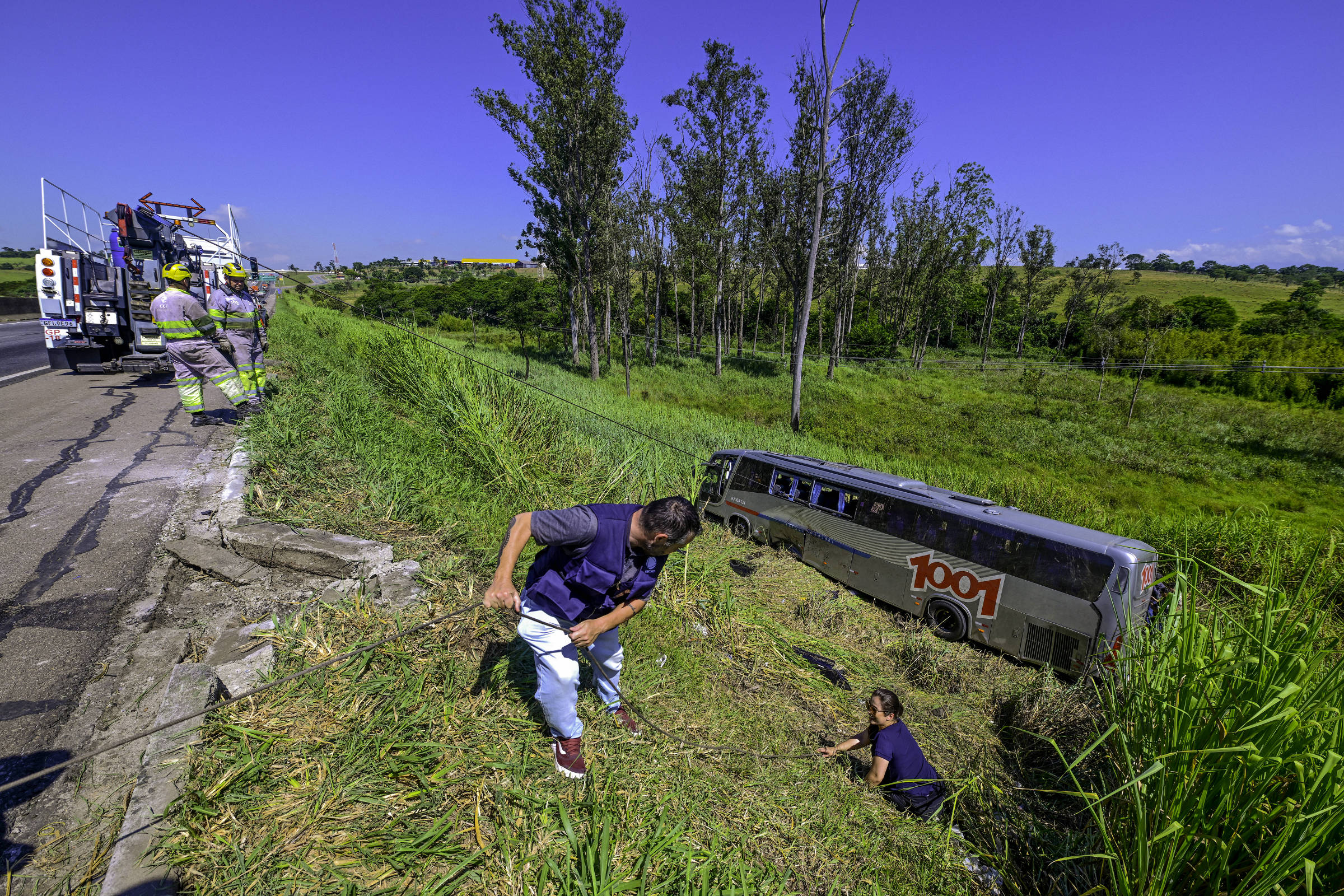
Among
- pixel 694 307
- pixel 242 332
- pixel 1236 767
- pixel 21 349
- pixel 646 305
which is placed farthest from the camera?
pixel 646 305

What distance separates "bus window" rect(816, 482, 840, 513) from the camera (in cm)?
814

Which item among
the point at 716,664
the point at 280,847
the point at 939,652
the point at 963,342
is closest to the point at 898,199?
the point at 963,342

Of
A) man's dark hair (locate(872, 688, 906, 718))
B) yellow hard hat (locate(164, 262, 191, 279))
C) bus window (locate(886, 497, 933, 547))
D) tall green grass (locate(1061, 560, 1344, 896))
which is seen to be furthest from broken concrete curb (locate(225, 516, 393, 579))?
bus window (locate(886, 497, 933, 547))

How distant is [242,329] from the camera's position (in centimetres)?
666

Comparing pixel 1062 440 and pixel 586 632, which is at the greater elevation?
pixel 586 632

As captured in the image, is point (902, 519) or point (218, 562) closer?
point (218, 562)

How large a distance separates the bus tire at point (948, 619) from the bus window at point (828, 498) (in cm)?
179

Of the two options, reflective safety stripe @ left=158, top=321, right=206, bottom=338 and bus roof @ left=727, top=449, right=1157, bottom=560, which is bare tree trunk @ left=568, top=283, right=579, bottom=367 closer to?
bus roof @ left=727, top=449, right=1157, bottom=560

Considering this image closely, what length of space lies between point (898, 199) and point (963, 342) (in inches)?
700

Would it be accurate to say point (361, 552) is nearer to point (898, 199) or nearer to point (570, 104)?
point (570, 104)

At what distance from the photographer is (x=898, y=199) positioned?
29062 millimetres

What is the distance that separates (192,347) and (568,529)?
6.15 meters

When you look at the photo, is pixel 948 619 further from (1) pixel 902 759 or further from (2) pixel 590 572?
(2) pixel 590 572

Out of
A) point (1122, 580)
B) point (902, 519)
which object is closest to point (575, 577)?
point (1122, 580)
